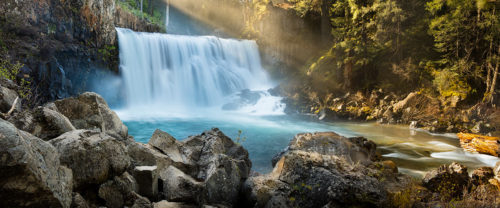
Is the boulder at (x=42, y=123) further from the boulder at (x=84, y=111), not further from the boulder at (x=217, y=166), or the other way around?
the boulder at (x=217, y=166)

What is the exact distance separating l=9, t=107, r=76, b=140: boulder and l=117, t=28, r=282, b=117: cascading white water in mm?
14143

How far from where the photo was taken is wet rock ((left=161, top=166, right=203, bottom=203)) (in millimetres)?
3680

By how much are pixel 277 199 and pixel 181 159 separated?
2.11 metres

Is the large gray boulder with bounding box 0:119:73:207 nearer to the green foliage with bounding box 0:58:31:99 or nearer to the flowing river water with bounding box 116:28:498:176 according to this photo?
the green foliage with bounding box 0:58:31:99

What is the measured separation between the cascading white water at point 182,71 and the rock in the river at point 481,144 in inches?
399

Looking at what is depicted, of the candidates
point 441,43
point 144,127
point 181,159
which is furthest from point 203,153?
point 441,43

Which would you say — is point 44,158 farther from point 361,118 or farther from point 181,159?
point 361,118

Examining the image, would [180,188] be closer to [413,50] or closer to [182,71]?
[413,50]

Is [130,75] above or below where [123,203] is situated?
above

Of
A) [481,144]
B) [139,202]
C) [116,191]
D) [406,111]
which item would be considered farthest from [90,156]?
[406,111]

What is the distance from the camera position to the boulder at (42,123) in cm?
342

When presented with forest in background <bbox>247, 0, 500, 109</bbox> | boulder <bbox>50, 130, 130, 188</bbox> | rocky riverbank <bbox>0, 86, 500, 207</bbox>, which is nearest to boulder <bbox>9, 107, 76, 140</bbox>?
rocky riverbank <bbox>0, 86, 500, 207</bbox>

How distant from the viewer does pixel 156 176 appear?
379cm

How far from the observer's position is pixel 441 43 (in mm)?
12586
